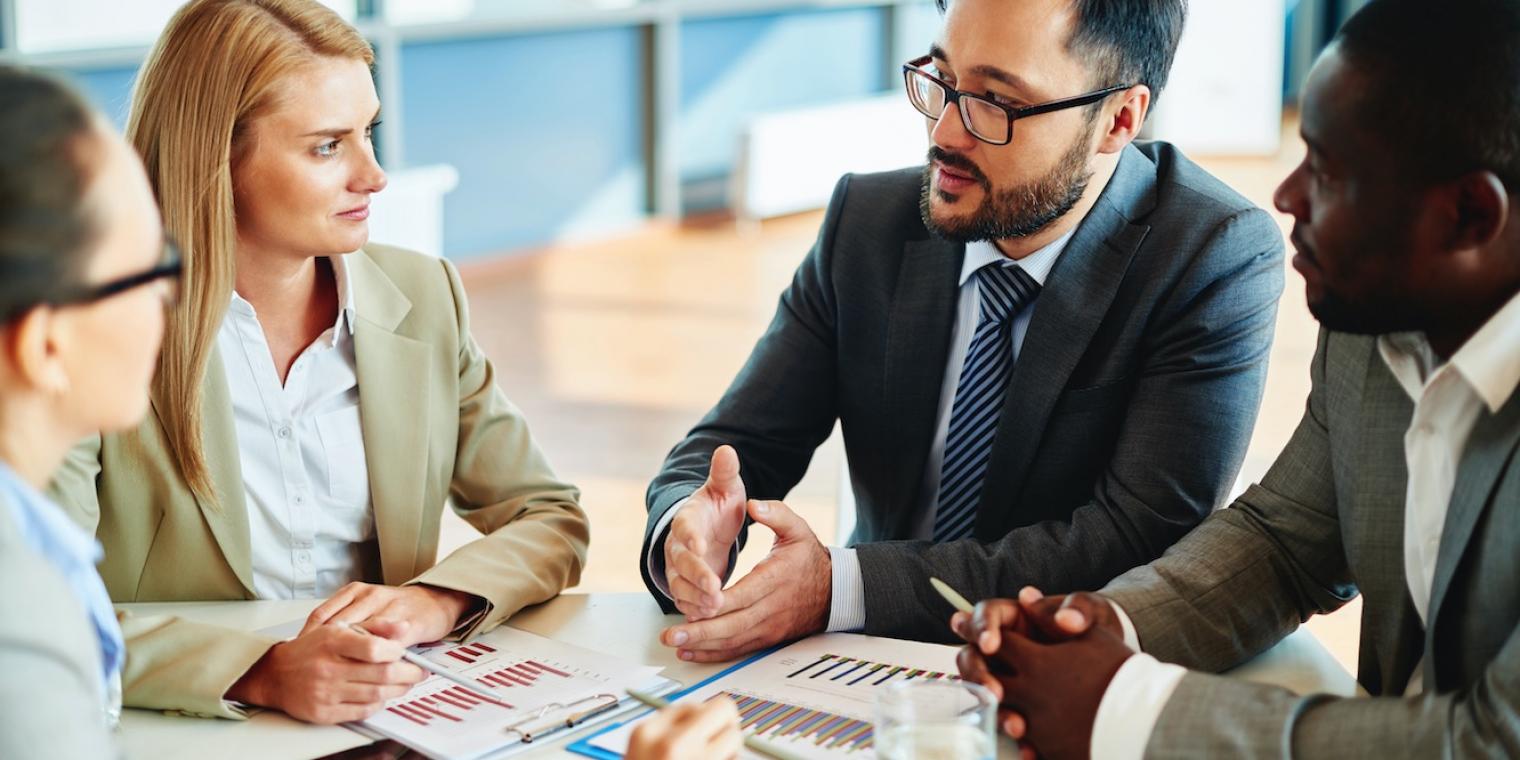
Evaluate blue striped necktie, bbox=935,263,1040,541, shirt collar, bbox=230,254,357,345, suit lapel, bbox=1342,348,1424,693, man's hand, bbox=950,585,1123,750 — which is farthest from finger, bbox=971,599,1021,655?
shirt collar, bbox=230,254,357,345

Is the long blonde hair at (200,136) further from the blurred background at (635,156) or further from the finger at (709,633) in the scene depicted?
the blurred background at (635,156)

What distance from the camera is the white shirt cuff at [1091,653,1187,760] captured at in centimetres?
131

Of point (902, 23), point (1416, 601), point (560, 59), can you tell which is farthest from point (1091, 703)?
point (902, 23)

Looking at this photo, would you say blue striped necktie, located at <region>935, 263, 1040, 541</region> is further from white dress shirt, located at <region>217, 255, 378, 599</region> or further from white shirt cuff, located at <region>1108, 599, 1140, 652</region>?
white dress shirt, located at <region>217, 255, 378, 599</region>

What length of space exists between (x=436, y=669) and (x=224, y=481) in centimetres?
44

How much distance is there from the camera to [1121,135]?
2062 mm

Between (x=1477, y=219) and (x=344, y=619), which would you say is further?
(x=344, y=619)

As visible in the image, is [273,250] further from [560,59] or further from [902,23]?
[902,23]

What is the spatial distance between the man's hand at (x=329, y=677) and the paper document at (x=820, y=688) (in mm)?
224

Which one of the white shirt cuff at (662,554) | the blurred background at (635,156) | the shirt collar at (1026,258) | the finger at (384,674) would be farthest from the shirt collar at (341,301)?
the blurred background at (635,156)

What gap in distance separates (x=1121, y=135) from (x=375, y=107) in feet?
3.21

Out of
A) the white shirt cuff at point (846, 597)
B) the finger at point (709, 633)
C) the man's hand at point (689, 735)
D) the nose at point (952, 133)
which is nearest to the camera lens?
the man's hand at point (689, 735)

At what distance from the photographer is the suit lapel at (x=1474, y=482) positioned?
1.31 metres

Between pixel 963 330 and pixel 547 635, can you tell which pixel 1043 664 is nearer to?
pixel 547 635
